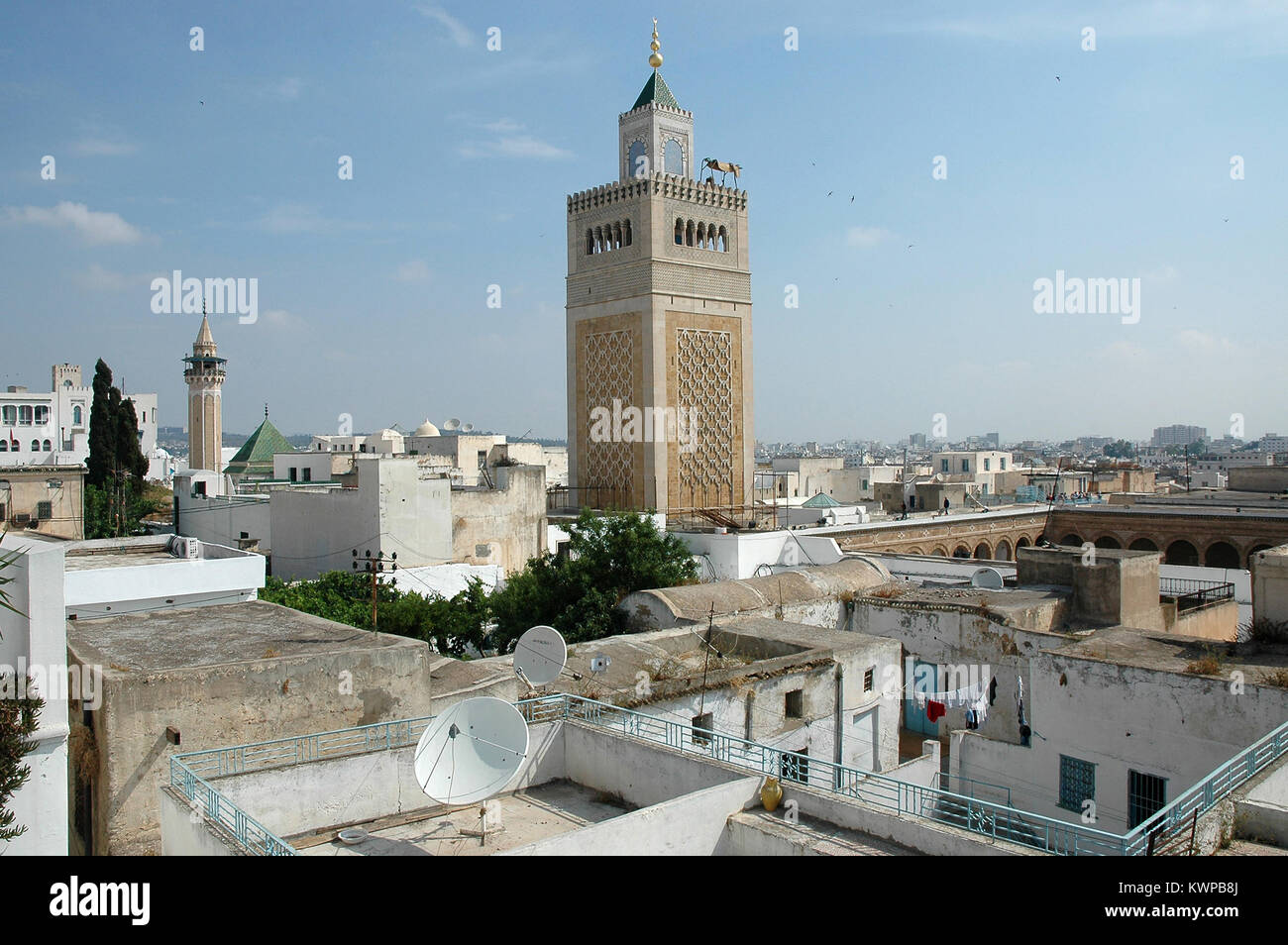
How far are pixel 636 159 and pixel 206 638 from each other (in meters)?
21.8

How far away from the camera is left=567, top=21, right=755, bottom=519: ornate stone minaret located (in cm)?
2898

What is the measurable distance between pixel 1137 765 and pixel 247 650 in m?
10.1

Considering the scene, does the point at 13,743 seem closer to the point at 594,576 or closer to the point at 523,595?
the point at 523,595

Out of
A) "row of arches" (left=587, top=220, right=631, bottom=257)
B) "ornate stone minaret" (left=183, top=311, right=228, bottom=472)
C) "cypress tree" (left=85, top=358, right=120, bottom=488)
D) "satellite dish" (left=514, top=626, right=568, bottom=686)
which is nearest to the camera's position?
"satellite dish" (left=514, top=626, right=568, bottom=686)

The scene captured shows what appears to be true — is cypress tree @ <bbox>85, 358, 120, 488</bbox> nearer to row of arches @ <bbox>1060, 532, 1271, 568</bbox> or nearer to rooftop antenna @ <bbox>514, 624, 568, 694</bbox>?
rooftop antenna @ <bbox>514, 624, 568, 694</bbox>

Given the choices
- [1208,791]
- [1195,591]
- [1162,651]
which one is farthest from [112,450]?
[1208,791]

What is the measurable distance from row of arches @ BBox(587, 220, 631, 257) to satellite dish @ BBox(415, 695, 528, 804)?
76.4 ft

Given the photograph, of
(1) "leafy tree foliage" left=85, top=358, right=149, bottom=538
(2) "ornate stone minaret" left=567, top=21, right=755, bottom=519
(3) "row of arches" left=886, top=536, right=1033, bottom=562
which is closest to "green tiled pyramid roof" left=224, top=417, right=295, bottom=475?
(1) "leafy tree foliage" left=85, top=358, right=149, bottom=538

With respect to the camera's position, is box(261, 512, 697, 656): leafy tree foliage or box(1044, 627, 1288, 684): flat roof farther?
box(261, 512, 697, 656): leafy tree foliage

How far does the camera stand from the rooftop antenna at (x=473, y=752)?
24.9 feet

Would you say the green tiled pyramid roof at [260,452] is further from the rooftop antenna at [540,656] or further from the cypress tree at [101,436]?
the rooftop antenna at [540,656]

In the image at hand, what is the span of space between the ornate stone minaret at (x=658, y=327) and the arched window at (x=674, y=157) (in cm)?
4

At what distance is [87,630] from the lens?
12.4 meters
